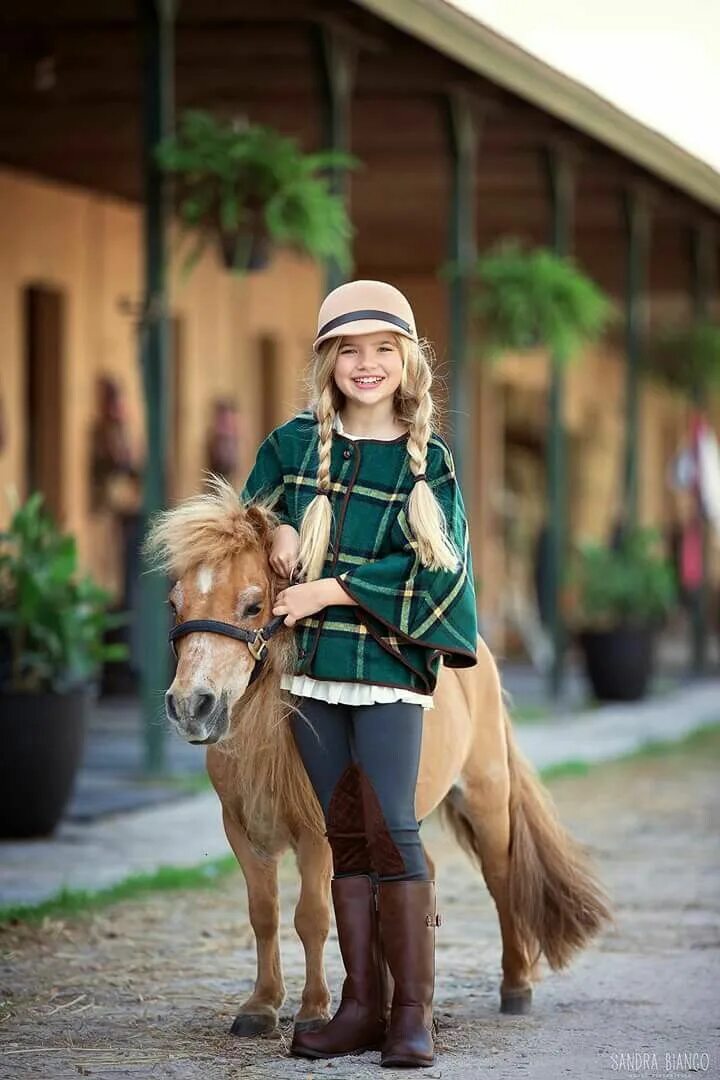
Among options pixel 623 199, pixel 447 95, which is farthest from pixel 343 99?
pixel 623 199

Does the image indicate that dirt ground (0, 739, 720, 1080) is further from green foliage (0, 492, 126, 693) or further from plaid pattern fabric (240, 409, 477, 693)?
green foliage (0, 492, 126, 693)

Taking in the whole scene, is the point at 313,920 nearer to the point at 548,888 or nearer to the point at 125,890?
the point at 548,888

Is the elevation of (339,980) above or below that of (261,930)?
below

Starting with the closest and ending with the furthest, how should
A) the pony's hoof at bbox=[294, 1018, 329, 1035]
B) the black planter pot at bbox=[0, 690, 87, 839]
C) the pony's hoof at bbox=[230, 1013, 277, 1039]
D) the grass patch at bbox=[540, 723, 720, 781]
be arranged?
the pony's hoof at bbox=[294, 1018, 329, 1035], the pony's hoof at bbox=[230, 1013, 277, 1039], the black planter pot at bbox=[0, 690, 87, 839], the grass patch at bbox=[540, 723, 720, 781]

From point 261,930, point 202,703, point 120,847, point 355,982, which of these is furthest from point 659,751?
point 202,703

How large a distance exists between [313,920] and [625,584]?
884cm

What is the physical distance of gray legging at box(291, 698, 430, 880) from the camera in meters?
4.14

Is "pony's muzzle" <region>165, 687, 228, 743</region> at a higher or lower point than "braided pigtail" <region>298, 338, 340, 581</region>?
lower

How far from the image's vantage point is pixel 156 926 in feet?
19.5

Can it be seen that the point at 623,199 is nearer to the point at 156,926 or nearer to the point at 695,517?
the point at 695,517

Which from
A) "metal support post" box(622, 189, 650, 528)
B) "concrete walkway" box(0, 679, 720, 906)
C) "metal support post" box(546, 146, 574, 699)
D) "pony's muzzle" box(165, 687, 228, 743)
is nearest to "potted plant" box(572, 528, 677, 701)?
"metal support post" box(622, 189, 650, 528)

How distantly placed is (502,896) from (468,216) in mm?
6713

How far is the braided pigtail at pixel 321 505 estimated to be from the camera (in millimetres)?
4152

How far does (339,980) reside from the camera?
5.13m
